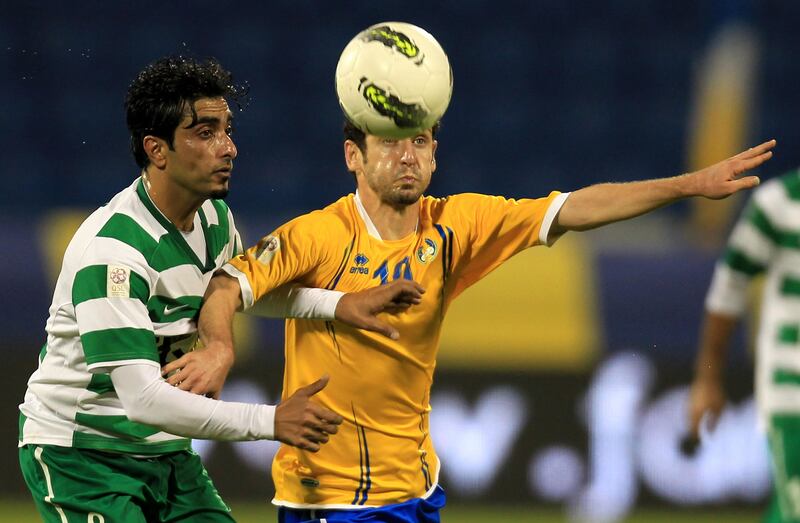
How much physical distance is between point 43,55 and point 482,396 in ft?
16.9

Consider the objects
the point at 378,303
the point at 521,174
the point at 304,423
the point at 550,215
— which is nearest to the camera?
the point at 304,423

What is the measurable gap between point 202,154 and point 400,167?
63 cm

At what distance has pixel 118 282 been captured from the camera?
4035 mm

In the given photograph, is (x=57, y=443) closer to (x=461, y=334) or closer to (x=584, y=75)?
(x=461, y=334)

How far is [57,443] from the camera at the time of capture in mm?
4238

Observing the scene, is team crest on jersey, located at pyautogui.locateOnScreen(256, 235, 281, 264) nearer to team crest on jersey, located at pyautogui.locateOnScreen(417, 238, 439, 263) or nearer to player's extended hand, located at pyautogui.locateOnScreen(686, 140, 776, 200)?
team crest on jersey, located at pyautogui.locateOnScreen(417, 238, 439, 263)

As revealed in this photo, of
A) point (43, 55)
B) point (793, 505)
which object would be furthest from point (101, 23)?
point (793, 505)

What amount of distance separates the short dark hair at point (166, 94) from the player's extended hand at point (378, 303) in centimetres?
78

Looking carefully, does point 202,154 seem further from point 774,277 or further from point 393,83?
point 774,277

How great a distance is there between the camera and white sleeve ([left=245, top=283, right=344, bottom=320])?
4.26 metres

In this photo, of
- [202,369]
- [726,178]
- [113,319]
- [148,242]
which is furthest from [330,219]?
[726,178]

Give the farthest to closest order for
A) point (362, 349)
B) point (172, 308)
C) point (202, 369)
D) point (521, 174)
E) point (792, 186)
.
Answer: point (521, 174)
point (362, 349)
point (172, 308)
point (202, 369)
point (792, 186)

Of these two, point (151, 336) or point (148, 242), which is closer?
point (151, 336)

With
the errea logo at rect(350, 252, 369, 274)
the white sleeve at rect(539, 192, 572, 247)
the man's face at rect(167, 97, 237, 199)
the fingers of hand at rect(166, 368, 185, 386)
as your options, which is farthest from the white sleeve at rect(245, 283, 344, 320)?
the white sleeve at rect(539, 192, 572, 247)
